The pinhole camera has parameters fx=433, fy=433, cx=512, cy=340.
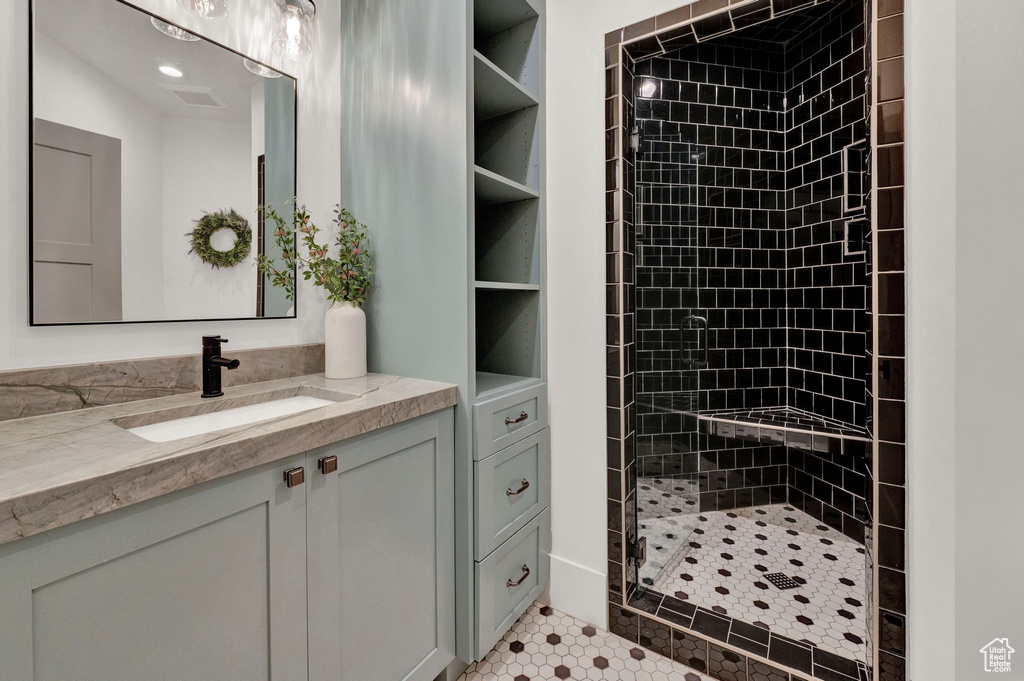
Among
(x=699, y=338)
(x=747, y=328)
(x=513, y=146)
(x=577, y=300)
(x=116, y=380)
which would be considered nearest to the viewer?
(x=116, y=380)

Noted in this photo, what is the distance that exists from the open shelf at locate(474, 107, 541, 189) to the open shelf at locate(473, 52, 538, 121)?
1.2 inches

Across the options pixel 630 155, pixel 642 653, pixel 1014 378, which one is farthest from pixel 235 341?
pixel 1014 378

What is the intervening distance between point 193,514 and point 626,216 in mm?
1450

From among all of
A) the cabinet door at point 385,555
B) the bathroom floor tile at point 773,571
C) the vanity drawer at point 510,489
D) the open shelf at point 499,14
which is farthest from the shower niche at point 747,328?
the cabinet door at point 385,555

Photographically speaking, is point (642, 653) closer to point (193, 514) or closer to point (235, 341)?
point (193, 514)

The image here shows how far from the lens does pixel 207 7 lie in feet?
3.90

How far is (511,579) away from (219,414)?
1.05 m

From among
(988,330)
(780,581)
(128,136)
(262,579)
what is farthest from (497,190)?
(780,581)

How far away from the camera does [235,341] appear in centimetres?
130

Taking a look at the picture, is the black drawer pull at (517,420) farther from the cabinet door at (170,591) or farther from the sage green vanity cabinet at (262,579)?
the cabinet door at (170,591)

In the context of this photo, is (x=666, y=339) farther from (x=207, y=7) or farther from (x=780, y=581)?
(x=207, y=7)

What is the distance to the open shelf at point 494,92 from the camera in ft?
4.62

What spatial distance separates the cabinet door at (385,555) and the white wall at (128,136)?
70 centimetres

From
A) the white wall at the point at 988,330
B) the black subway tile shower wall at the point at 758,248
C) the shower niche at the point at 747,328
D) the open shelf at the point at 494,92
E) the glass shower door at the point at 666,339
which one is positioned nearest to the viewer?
the white wall at the point at 988,330
